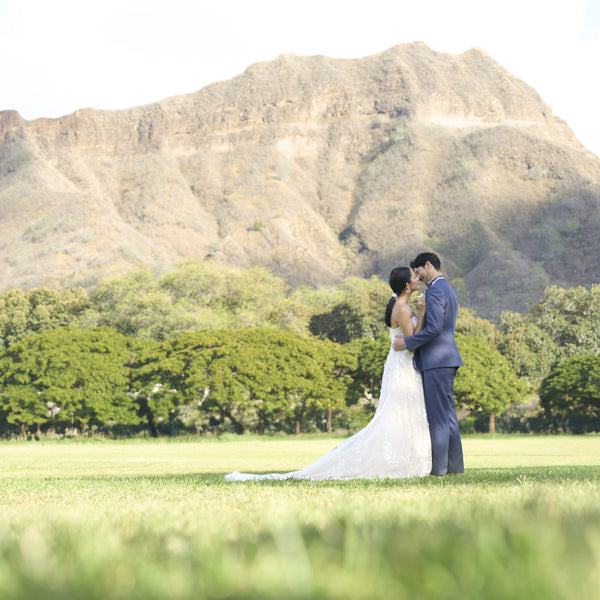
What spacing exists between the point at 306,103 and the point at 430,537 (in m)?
175

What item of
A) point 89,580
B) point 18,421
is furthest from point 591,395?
point 89,580

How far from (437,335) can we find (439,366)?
38 cm

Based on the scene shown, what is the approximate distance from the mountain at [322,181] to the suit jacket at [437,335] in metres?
85.1

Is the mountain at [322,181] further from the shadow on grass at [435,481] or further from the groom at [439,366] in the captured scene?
the shadow on grass at [435,481]

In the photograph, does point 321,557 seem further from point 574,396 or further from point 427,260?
point 574,396

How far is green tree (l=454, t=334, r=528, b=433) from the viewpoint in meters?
42.9

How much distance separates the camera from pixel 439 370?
8500mm

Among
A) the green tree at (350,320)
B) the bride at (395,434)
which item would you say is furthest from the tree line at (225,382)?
the bride at (395,434)

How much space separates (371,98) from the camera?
17388 cm

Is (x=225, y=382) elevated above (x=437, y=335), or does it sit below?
below

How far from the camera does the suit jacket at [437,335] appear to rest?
8.38 m

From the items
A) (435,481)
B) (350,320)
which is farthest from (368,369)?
(435,481)

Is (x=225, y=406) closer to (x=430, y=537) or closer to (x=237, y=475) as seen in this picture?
(x=237, y=475)

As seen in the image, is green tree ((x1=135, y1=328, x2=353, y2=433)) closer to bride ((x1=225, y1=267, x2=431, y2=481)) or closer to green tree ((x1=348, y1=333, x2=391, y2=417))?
green tree ((x1=348, y1=333, x2=391, y2=417))
